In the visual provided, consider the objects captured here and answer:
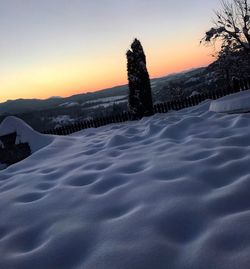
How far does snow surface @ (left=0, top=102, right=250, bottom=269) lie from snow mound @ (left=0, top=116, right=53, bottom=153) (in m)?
4.08

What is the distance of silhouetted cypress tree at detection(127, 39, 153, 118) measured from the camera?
49.6 feet

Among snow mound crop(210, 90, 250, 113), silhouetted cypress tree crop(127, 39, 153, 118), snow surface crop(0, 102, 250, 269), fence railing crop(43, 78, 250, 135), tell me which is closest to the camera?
snow surface crop(0, 102, 250, 269)

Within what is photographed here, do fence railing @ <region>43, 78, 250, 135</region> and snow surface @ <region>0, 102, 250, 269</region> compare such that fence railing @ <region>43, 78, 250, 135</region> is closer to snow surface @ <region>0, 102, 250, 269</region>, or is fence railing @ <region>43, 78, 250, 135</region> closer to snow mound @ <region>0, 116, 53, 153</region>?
snow mound @ <region>0, 116, 53, 153</region>

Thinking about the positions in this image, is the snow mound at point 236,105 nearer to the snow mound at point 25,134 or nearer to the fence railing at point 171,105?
the snow mound at point 25,134

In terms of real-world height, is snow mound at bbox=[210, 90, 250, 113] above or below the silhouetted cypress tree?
below

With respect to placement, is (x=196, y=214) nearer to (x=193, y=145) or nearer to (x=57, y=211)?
(x=57, y=211)

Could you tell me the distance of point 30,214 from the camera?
2855mm

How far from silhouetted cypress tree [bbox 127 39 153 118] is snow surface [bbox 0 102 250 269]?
10.6m

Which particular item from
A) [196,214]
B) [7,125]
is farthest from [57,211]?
[7,125]

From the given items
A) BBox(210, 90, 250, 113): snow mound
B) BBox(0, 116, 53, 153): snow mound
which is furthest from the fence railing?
BBox(210, 90, 250, 113): snow mound

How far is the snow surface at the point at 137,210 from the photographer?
187 cm

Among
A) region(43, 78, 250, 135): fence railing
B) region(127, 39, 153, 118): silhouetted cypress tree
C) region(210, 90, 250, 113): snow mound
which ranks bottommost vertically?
region(43, 78, 250, 135): fence railing

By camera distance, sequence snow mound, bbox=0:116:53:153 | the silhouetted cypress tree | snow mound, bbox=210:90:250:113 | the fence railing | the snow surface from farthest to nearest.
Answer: the silhouetted cypress tree < the fence railing < snow mound, bbox=0:116:53:153 < snow mound, bbox=210:90:250:113 < the snow surface

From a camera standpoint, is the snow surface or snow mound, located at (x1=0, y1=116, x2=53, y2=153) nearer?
the snow surface
